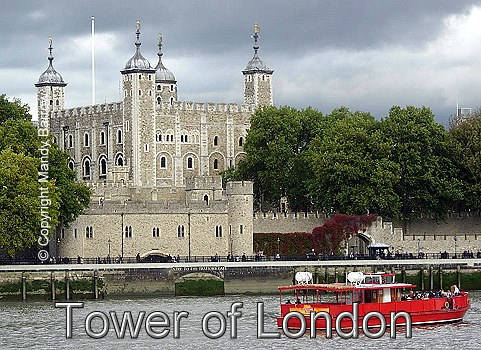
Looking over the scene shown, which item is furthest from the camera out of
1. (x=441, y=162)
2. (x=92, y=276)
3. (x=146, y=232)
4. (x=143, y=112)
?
(x=143, y=112)

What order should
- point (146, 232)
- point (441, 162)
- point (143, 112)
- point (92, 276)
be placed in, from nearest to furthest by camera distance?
point (92, 276) → point (146, 232) → point (441, 162) → point (143, 112)

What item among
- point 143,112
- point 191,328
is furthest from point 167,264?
point 143,112

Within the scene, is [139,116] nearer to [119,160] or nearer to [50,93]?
[119,160]

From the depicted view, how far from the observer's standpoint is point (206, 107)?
434 ft

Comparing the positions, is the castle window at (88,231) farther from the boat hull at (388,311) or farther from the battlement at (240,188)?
the boat hull at (388,311)

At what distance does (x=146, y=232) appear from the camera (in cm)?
10306

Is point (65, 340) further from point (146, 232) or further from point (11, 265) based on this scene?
point (146, 232)

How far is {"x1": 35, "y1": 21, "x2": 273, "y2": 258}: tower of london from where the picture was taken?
103 m

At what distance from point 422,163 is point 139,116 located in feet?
77.9

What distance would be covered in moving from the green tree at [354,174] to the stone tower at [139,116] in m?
18.3

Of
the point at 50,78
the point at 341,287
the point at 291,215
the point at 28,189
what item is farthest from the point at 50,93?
the point at 341,287

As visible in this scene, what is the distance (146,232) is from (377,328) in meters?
28.7

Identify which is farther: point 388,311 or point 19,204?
point 19,204

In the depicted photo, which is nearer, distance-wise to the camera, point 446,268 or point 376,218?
point 446,268
